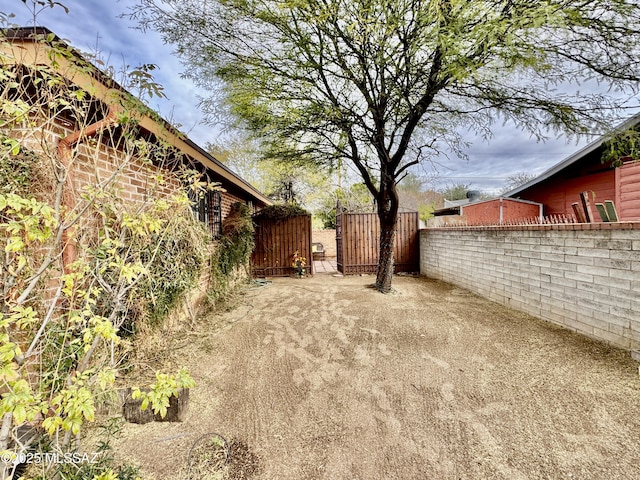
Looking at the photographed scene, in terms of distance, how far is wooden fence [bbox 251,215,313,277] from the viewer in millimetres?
8578

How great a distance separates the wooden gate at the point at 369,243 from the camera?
8.65 metres

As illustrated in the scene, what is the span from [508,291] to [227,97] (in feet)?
19.1

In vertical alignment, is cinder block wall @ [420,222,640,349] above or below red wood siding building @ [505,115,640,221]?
below

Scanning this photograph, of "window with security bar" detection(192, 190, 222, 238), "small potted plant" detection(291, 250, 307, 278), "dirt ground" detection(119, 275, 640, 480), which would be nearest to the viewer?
"dirt ground" detection(119, 275, 640, 480)

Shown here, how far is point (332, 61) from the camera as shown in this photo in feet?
14.4

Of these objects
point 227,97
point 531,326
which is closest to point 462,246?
point 531,326

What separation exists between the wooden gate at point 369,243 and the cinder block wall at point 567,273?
270 centimetres

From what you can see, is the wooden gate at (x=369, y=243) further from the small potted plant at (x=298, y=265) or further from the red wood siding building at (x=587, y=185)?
the red wood siding building at (x=587, y=185)

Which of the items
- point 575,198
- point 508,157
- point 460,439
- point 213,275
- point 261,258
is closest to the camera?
point 460,439

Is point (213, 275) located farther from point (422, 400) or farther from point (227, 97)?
point (422, 400)

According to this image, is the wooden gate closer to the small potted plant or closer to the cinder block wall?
the small potted plant

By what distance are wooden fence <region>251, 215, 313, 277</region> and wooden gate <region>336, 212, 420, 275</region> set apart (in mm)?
1163

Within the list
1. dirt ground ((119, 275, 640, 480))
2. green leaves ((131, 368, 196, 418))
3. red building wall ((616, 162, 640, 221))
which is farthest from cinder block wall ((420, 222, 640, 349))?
green leaves ((131, 368, 196, 418))

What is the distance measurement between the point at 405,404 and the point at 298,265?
627 cm
